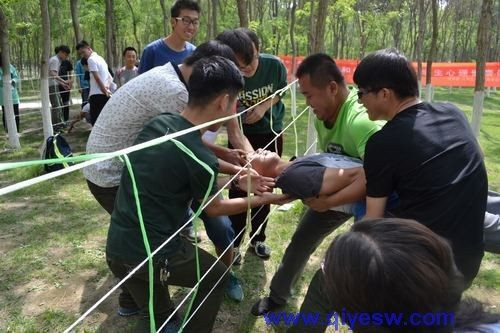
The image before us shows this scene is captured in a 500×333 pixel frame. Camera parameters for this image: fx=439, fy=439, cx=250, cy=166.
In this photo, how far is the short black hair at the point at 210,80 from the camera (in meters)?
1.86

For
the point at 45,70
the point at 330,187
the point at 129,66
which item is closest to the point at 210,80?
the point at 330,187

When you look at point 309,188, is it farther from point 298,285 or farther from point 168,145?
point 298,285

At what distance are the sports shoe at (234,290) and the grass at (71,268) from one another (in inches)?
1.9

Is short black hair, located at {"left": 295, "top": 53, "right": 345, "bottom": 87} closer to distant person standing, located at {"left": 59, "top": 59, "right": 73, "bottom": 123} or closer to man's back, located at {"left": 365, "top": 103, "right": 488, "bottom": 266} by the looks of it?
man's back, located at {"left": 365, "top": 103, "right": 488, "bottom": 266}

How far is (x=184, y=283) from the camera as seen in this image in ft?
6.83

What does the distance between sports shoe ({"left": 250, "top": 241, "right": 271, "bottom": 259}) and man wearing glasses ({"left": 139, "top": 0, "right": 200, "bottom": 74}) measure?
158 centimetres

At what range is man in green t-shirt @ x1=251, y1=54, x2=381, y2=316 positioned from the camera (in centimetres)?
204

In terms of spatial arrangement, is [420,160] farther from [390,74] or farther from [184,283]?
[184,283]

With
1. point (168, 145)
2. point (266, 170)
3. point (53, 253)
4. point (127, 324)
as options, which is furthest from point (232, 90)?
point (53, 253)

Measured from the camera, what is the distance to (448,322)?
0.99m

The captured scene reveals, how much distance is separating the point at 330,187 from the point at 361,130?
0.32 meters

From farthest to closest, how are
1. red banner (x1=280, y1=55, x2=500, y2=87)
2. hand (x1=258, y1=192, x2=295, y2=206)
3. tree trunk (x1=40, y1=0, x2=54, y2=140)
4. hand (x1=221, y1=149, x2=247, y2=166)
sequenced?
red banner (x1=280, y1=55, x2=500, y2=87) < tree trunk (x1=40, y1=0, x2=54, y2=140) < hand (x1=221, y1=149, x2=247, y2=166) < hand (x1=258, y1=192, x2=295, y2=206)

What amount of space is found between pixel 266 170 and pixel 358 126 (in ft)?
2.17

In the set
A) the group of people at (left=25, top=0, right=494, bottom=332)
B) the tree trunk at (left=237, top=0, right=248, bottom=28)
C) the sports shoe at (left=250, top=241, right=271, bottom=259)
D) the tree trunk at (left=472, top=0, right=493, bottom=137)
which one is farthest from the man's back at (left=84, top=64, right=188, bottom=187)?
the tree trunk at (left=472, top=0, right=493, bottom=137)
